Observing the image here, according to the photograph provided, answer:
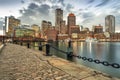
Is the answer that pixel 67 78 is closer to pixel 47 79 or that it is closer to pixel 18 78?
pixel 47 79

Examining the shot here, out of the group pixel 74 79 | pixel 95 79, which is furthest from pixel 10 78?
pixel 95 79

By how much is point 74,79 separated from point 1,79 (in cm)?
268

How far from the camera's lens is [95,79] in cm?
509

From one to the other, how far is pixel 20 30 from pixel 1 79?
19819cm

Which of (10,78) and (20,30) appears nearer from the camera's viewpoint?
(10,78)

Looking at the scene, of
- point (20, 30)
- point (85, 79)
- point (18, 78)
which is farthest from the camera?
point (20, 30)

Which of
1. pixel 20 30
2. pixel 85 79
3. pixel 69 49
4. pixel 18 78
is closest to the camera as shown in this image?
pixel 85 79

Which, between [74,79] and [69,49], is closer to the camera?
[74,79]

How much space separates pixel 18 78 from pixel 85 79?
250 cm

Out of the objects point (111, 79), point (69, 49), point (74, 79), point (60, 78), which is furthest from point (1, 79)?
point (69, 49)

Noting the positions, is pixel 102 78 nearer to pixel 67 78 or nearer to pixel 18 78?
pixel 67 78

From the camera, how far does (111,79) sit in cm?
518

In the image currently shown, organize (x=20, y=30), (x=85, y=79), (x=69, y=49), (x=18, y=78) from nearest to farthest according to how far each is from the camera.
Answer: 1. (x=85, y=79)
2. (x=18, y=78)
3. (x=69, y=49)
4. (x=20, y=30)

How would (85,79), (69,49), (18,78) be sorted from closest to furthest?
1. (85,79)
2. (18,78)
3. (69,49)
